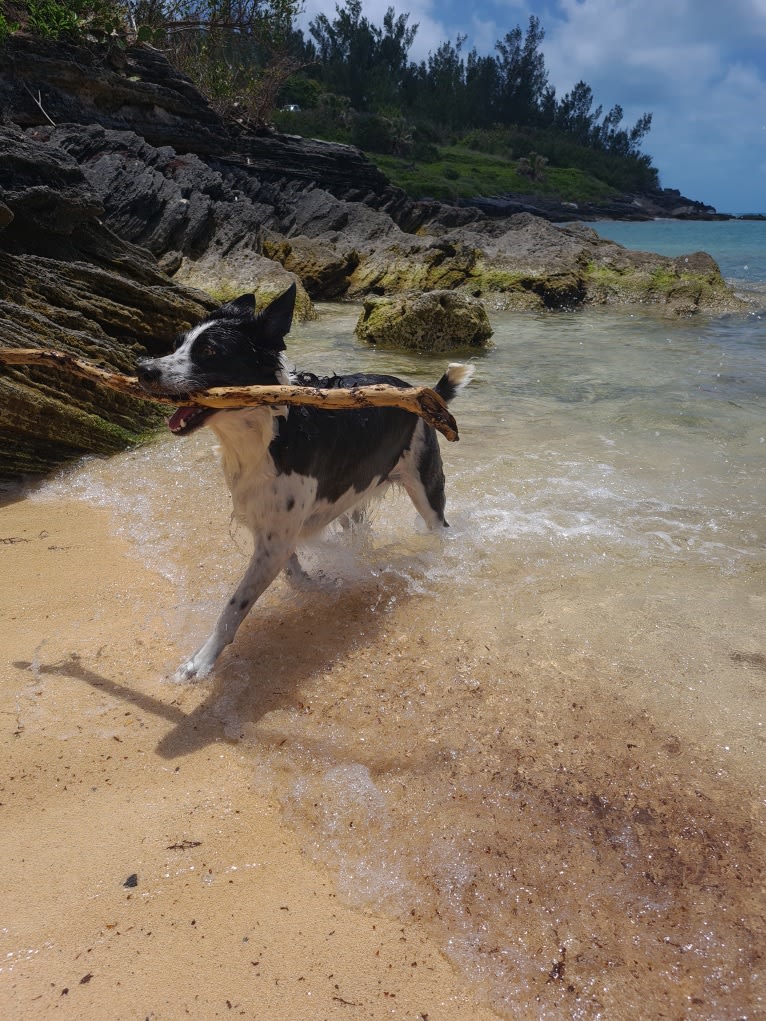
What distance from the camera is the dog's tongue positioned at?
303 cm

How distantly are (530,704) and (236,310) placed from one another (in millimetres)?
2283

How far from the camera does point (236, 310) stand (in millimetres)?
3232

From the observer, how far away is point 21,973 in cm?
194

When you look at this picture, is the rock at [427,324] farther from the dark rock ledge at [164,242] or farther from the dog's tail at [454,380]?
the dog's tail at [454,380]

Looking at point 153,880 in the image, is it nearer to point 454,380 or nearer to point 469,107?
point 454,380

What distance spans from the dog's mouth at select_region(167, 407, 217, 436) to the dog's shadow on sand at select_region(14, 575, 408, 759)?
3.89 feet

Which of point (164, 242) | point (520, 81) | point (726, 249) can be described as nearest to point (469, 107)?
point (520, 81)

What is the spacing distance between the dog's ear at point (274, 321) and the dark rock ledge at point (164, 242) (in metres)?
2.97

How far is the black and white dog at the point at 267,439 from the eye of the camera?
3.08 metres

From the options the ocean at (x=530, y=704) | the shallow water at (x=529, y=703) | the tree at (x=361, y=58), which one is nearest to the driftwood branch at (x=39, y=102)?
the ocean at (x=530, y=704)

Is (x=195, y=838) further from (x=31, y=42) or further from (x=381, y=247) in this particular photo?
(x=31, y=42)

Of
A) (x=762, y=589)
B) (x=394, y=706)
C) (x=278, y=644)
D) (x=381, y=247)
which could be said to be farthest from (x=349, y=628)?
(x=381, y=247)

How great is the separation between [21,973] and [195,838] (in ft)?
2.07

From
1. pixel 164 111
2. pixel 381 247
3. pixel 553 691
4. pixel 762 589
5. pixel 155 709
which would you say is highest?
pixel 164 111
